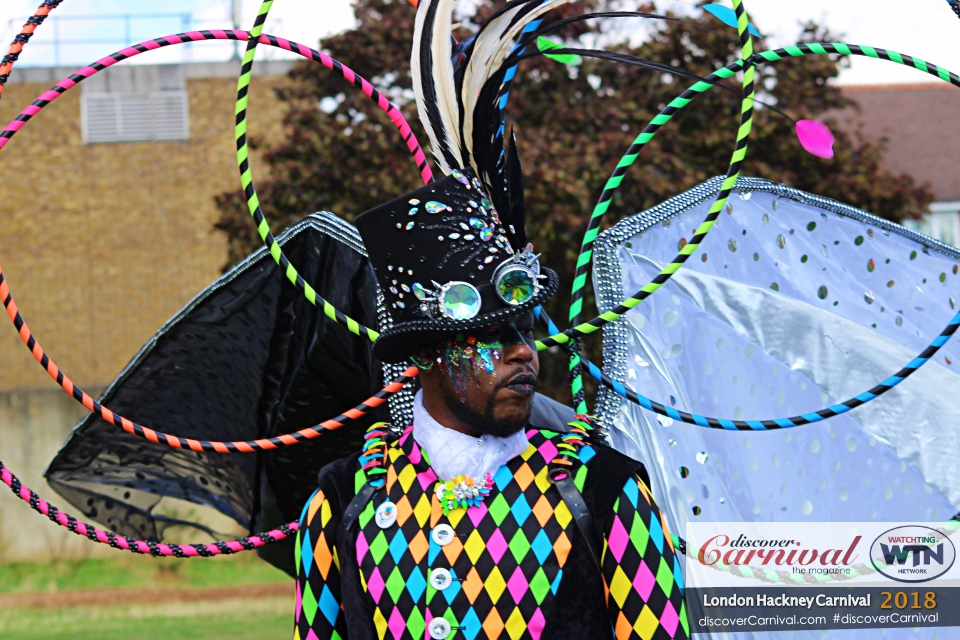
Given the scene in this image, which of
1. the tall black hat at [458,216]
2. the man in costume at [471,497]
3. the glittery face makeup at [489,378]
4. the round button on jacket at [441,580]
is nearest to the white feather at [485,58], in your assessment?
the tall black hat at [458,216]

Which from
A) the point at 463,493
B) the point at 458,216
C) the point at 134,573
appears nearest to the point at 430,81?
the point at 458,216

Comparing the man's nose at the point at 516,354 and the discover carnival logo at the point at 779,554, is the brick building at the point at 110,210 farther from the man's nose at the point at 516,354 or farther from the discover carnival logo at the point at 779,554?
the man's nose at the point at 516,354

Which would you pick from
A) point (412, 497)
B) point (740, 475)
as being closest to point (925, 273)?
→ point (740, 475)

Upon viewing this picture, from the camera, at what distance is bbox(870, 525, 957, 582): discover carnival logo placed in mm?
3848

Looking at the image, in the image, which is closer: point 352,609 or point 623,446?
point 352,609

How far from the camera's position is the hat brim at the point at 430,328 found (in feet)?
8.55

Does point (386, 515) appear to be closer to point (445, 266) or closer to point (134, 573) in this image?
point (445, 266)

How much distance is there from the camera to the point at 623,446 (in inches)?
147

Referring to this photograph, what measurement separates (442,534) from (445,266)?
0.65 m

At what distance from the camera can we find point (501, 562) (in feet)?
8.38

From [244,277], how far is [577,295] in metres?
1.38

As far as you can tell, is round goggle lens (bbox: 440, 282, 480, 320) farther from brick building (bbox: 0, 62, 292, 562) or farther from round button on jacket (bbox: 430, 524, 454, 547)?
brick building (bbox: 0, 62, 292, 562)

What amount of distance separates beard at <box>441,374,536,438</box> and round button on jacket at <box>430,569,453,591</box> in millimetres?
346

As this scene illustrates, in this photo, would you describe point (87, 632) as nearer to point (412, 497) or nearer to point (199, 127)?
point (412, 497)
